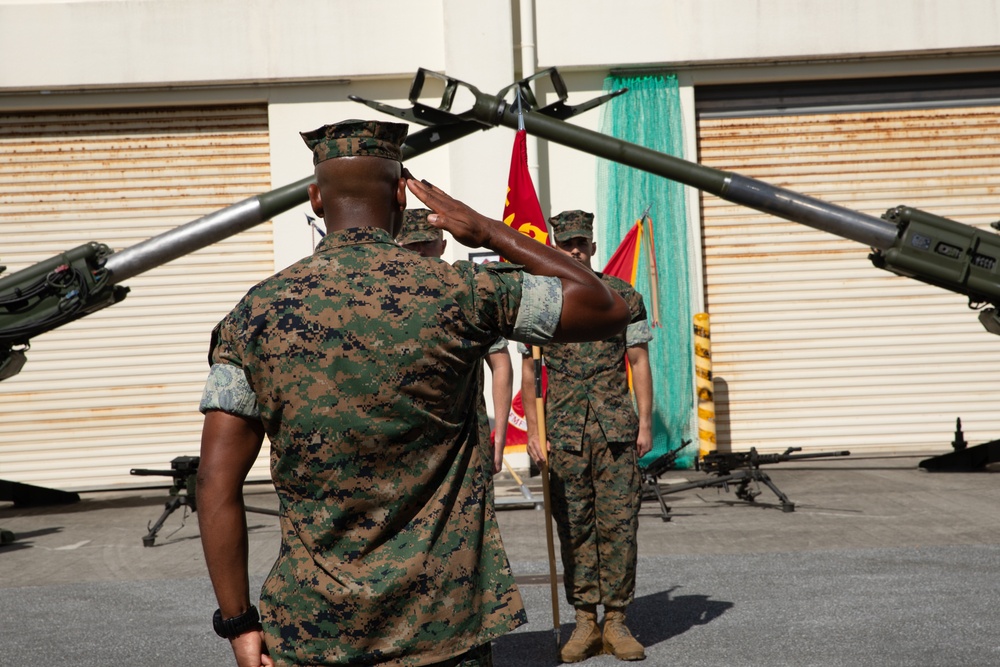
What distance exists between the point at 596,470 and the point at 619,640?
0.81 m

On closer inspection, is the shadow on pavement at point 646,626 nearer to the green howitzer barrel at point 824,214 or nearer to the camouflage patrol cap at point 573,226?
the camouflage patrol cap at point 573,226

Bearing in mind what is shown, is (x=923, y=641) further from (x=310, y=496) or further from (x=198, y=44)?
(x=198, y=44)

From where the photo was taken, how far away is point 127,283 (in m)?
13.4

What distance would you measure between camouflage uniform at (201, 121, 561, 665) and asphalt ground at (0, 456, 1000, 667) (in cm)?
294

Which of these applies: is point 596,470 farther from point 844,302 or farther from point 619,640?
point 844,302

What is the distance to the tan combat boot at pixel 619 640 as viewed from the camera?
200 inches

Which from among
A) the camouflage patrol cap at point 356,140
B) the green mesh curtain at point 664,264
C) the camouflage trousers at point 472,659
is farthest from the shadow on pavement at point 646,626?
the green mesh curtain at point 664,264

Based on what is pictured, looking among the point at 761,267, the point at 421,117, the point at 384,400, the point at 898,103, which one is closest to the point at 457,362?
the point at 384,400

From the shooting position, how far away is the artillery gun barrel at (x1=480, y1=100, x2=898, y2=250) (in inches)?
363

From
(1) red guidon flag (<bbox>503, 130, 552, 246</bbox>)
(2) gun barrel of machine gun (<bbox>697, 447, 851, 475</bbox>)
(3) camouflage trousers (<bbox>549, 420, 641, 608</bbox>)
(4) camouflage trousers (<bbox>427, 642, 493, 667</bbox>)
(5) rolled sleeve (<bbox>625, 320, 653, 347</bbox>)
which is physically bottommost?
(2) gun barrel of machine gun (<bbox>697, 447, 851, 475</bbox>)

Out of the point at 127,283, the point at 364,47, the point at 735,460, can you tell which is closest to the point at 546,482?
the point at 735,460

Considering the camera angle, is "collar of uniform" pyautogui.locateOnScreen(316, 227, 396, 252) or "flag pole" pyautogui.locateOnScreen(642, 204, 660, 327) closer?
"collar of uniform" pyautogui.locateOnScreen(316, 227, 396, 252)

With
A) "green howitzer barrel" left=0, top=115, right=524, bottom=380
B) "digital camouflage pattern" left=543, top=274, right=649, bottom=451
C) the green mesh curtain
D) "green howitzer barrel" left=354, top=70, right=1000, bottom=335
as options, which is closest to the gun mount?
"green howitzer barrel" left=354, top=70, right=1000, bottom=335

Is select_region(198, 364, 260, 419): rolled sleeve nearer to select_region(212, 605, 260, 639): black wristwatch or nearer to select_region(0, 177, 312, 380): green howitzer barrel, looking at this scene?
select_region(212, 605, 260, 639): black wristwatch
